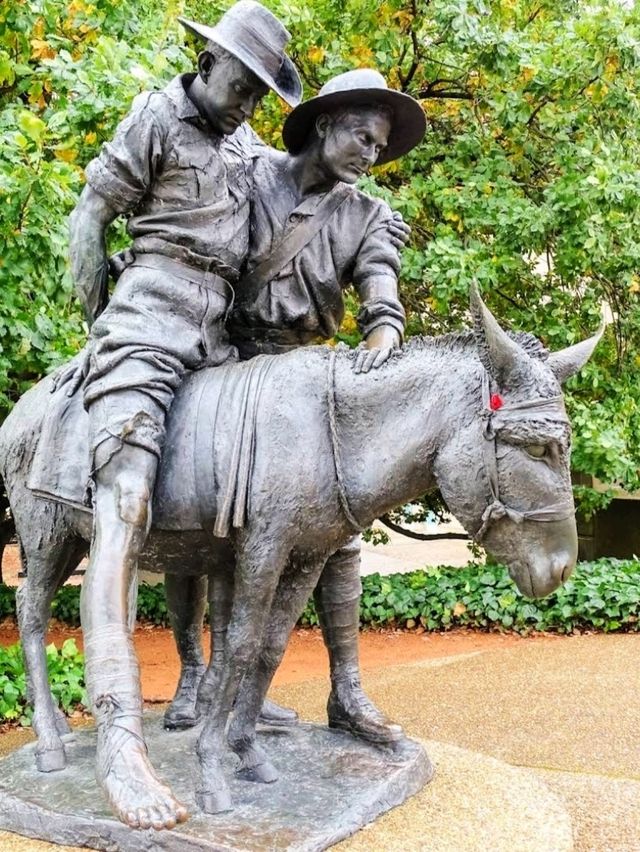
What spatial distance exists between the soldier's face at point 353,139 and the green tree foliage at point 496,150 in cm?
337

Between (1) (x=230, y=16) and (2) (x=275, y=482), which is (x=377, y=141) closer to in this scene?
(1) (x=230, y=16)

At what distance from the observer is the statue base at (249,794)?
316 centimetres

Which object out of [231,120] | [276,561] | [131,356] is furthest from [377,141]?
[276,561]

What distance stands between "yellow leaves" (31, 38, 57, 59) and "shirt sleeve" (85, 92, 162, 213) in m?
3.97

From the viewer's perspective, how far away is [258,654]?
11.7ft

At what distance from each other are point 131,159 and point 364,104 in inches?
35.1

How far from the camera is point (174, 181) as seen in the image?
357 cm

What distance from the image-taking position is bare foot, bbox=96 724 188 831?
108 inches

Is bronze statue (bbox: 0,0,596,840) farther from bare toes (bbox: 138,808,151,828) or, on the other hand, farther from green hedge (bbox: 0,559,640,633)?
green hedge (bbox: 0,559,640,633)

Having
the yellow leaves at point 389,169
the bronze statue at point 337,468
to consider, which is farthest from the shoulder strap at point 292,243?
the yellow leaves at point 389,169

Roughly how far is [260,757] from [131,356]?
5.18 ft

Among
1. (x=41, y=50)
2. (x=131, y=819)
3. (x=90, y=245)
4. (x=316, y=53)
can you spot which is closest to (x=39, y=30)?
(x=41, y=50)

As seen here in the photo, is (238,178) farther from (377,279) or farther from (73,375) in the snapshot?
(73,375)

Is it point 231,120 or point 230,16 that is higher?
point 230,16
